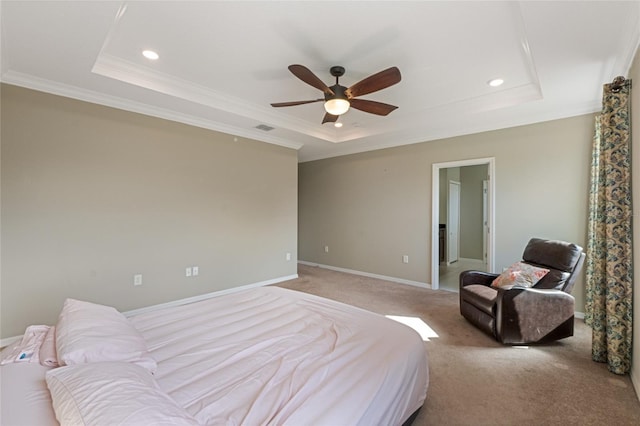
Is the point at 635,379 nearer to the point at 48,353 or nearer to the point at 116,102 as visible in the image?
the point at 48,353

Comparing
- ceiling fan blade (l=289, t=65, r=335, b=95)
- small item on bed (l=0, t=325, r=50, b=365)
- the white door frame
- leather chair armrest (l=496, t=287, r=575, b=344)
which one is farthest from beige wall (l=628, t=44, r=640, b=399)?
small item on bed (l=0, t=325, r=50, b=365)

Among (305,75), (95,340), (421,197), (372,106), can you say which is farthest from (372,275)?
(95,340)

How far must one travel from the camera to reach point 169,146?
12.8 feet

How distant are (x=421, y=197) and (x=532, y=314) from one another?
2583 millimetres

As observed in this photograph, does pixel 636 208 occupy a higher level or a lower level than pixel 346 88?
lower

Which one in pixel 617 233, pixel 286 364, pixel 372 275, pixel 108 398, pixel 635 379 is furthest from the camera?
pixel 372 275

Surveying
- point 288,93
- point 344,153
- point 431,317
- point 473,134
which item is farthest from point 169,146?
point 473,134

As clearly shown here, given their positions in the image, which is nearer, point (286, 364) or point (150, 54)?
point (286, 364)

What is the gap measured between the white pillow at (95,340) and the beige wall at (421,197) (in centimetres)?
449

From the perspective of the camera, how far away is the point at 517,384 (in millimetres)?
2197

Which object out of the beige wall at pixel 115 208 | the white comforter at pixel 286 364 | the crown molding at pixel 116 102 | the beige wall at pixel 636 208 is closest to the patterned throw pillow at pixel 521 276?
the beige wall at pixel 636 208

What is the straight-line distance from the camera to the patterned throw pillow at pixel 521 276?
304 cm

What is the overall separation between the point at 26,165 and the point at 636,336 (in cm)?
555

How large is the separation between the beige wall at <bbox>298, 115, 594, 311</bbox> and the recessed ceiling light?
12.9ft
